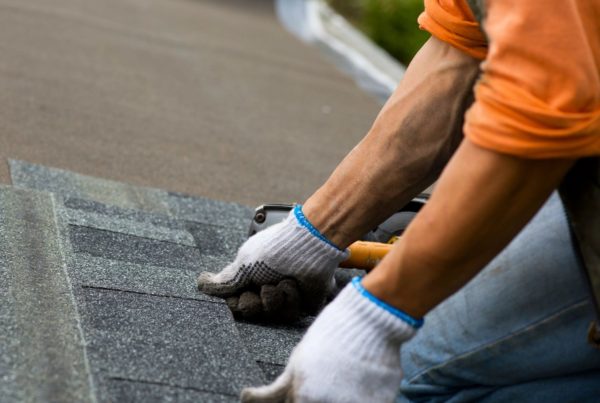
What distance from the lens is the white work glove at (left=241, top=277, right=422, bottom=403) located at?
1.73 m

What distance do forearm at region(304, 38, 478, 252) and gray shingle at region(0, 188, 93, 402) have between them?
0.54 meters

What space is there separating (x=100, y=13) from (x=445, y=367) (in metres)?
5.52

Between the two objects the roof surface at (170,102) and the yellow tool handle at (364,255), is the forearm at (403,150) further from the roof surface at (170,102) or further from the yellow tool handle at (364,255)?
the roof surface at (170,102)

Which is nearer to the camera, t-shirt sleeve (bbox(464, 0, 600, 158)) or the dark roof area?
t-shirt sleeve (bbox(464, 0, 600, 158))

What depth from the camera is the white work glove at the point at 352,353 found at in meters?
1.73

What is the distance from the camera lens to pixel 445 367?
1976 millimetres

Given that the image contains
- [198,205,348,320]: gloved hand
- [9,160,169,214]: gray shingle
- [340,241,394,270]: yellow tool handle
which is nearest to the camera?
[198,205,348,320]: gloved hand

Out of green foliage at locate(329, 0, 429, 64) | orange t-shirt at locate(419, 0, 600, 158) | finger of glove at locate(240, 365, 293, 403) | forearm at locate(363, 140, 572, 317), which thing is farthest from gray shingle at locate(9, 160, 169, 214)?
green foliage at locate(329, 0, 429, 64)

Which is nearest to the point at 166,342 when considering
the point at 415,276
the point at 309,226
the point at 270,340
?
the point at 270,340

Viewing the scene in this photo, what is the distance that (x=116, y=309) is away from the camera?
83.2 inches

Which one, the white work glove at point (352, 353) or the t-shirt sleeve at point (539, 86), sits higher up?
the t-shirt sleeve at point (539, 86)

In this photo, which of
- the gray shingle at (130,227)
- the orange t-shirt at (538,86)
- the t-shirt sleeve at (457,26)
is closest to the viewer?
the orange t-shirt at (538,86)

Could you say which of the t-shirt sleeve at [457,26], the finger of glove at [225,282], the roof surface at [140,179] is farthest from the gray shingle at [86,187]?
the t-shirt sleeve at [457,26]

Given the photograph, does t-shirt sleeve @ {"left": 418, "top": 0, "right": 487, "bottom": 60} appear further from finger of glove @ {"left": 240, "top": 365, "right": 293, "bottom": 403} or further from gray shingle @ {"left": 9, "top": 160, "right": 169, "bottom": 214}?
gray shingle @ {"left": 9, "top": 160, "right": 169, "bottom": 214}
